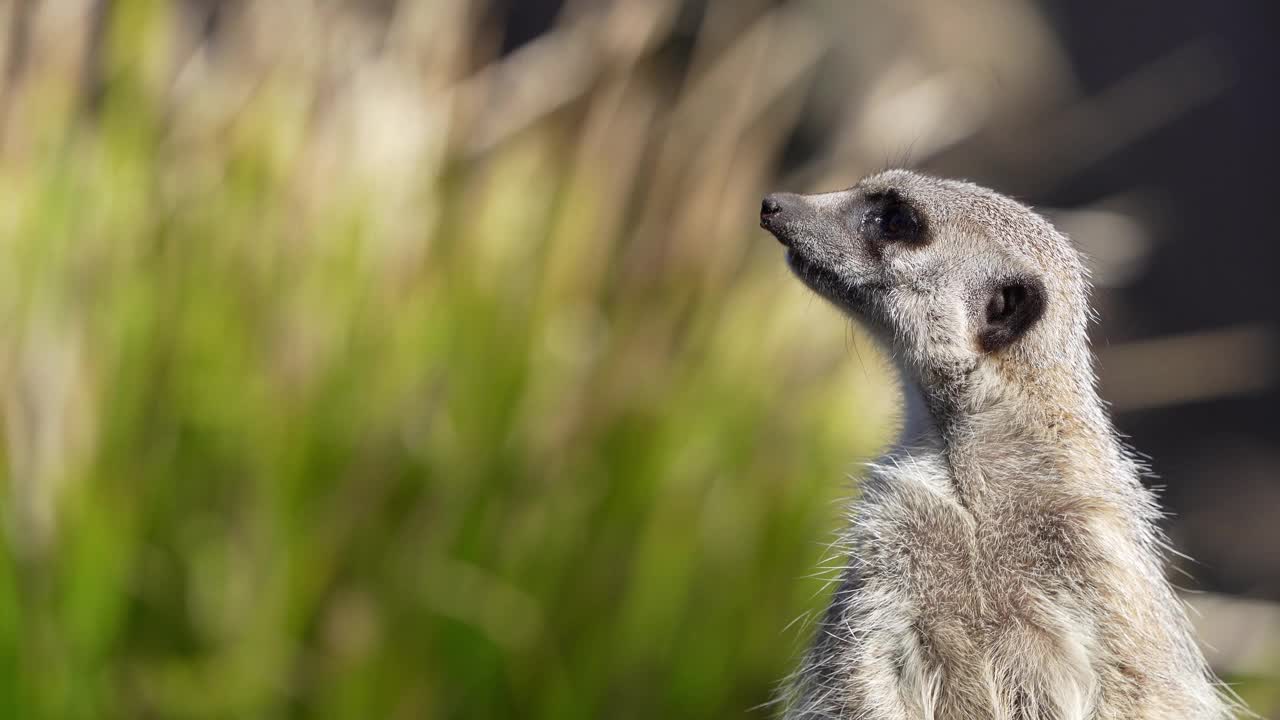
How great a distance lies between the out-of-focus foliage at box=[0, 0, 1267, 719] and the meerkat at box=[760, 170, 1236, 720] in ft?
3.17

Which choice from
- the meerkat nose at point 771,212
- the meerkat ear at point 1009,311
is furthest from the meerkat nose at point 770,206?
the meerkat ear at point 1009,311

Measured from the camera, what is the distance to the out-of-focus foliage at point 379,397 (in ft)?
7.23

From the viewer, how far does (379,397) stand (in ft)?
7.91

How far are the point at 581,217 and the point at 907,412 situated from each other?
129 centimetres

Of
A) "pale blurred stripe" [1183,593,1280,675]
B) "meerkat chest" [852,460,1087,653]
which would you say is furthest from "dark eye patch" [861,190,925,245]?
"pale blurred stripe" [1183,593,1280,675]

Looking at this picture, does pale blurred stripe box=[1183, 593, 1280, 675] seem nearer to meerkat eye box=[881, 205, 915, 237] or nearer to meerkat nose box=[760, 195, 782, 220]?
meerkat eye box=[881, 205, 915, 237]

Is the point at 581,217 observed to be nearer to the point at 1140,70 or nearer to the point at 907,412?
the point at 907,412

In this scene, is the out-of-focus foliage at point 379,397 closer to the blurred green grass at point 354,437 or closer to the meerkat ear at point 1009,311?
the blurred green grass at point 354,437

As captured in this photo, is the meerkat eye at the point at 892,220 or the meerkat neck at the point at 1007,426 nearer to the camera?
the meerkat neck at the point at 1007,426

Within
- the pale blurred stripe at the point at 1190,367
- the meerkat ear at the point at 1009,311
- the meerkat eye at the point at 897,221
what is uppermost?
the pale blurred stripe at the point at 1190,367

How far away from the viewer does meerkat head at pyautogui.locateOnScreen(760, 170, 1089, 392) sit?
1.46m

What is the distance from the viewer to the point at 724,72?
10.5 ft

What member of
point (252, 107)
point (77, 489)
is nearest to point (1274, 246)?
point (252, 107)

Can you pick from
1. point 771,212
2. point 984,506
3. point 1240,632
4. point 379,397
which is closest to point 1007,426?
point 984,506
